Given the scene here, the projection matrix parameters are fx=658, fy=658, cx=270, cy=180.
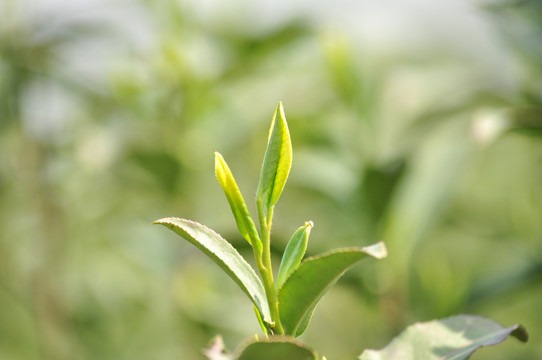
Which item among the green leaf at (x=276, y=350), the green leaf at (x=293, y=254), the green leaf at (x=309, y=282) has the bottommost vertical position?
the green leaf at (x=276, y=350)

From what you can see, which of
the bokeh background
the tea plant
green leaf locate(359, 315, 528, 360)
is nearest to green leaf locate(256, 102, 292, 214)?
the tea plant

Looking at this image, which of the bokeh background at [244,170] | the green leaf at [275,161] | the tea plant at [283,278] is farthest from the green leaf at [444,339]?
the bokeh background at [244,170]

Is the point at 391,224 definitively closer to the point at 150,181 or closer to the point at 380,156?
the point at 380,156

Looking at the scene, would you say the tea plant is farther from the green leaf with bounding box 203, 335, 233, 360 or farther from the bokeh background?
the bokeh background

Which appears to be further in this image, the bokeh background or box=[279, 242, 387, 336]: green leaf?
the bokeh background

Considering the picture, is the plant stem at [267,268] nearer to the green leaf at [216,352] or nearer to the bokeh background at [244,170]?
the green leaf at [216,352]

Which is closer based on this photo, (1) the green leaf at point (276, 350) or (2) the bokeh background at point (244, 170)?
(1) the green leaf at point (276, 350)

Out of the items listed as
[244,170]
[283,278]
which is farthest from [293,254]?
[244,170]

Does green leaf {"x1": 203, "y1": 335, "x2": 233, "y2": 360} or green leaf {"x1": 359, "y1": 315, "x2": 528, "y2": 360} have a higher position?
green leaf {"x1": 359, "y1": 315, "x2": 528, "y2": 360}
